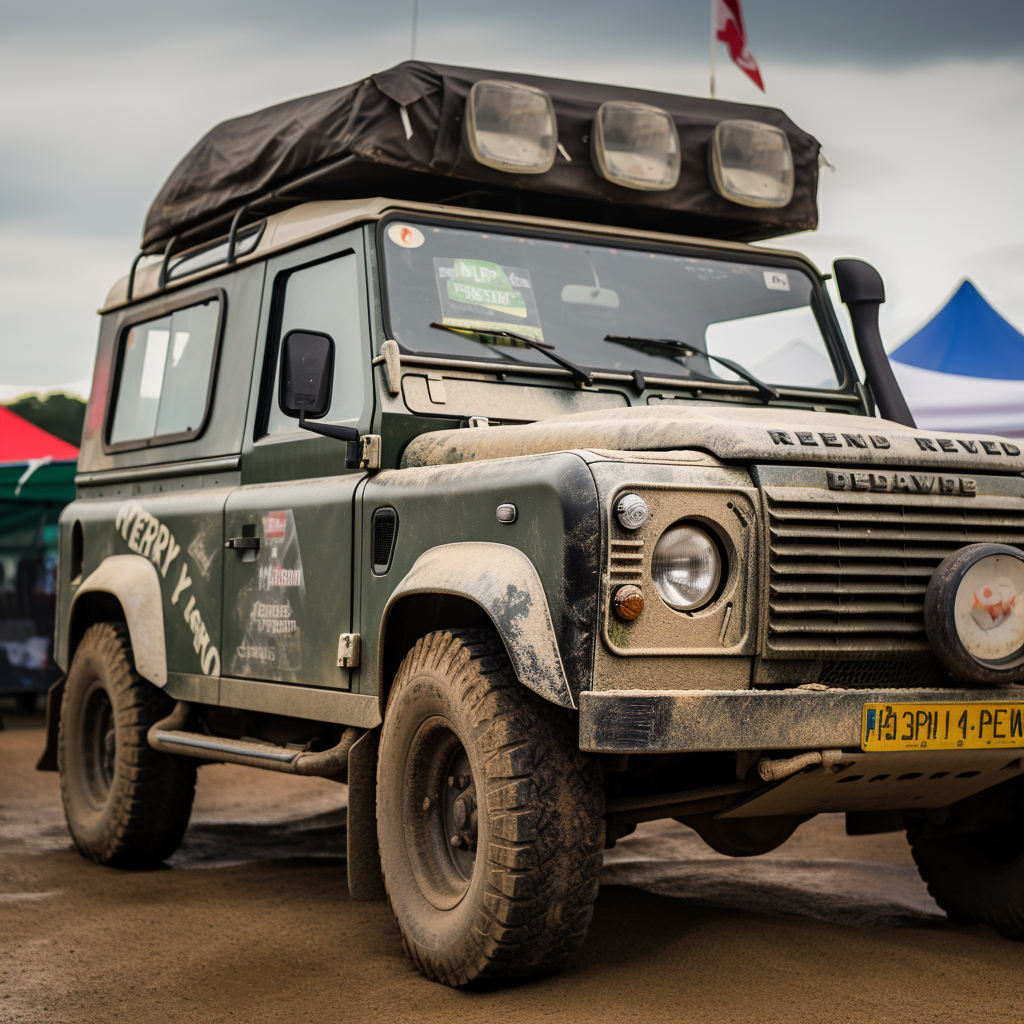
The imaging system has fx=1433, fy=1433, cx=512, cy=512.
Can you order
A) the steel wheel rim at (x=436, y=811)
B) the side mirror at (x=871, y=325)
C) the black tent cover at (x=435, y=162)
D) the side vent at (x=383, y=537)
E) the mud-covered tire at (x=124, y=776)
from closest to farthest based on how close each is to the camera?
the steel wheel rim at (x=436, y=811), the side vent at (x=383, y=537), the black tent cover at (x=435, y=162), the side mirror at (x=871, y=325), the mud-covered tire at (x=124, y=776)

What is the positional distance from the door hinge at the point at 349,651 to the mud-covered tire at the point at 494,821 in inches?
17.3

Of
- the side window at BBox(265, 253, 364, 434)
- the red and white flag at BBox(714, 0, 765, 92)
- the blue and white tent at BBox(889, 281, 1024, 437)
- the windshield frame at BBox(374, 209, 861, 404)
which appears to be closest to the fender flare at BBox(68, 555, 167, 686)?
the side window at BBox(265, 253, 364, 434)

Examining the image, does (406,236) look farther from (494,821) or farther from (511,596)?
(494,821)

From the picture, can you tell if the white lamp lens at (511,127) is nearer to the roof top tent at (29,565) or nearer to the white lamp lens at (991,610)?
the white lamp lens at (991,610)

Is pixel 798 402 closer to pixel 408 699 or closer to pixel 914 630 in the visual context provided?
pixel 914 630

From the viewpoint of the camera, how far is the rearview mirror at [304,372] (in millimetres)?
4562

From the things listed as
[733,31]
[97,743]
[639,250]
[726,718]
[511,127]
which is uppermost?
[733,31]

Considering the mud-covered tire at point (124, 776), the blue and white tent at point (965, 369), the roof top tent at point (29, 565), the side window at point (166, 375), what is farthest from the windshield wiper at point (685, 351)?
the roof top tent at point (29, 565)

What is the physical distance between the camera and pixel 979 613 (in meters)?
3.81

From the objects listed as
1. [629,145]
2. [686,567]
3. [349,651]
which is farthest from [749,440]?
[629,145]

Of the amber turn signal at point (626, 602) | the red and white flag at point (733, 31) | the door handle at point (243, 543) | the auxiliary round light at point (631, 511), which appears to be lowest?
the amber turn signal at point (626, 602)

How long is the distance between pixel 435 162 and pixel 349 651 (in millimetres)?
1803

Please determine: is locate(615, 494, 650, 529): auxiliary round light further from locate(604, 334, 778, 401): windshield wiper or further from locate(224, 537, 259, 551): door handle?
locate(224, 537, 259, 551): door handle

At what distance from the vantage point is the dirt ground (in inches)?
151
